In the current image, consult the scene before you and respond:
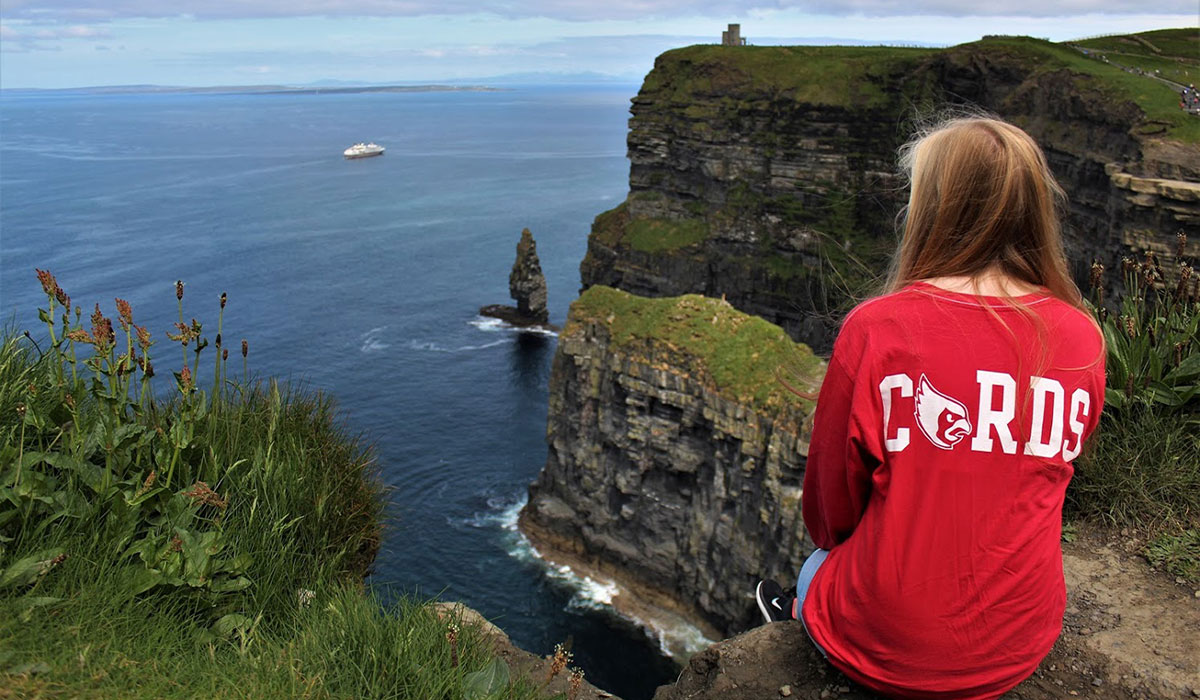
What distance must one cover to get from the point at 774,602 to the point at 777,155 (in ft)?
269

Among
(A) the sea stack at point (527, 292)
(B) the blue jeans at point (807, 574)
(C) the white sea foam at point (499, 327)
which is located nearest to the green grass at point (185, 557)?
(B) the blue jeans at point (807, 574)

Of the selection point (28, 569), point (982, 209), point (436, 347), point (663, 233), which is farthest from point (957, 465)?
point (663, 233)

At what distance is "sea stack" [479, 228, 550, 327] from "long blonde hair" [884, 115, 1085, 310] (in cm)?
8715

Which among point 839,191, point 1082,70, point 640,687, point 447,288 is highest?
point 1082,70

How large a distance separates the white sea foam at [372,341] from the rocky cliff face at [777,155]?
A: 22.2 metres

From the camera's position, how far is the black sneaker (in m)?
6.11

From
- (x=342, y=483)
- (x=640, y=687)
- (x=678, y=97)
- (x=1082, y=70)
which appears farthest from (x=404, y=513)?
(x=678, y=97)

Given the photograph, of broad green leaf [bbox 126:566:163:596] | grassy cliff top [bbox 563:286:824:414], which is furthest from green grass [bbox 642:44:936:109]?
broad green leaf [bbox 126:566:163:596]

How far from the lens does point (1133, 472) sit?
25.0 feet

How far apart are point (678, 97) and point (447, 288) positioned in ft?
108

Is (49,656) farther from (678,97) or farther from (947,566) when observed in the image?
(678,97)

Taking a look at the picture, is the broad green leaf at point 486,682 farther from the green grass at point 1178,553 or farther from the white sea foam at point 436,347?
the white sea foam at point 436,347

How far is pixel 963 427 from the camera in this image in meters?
4.14

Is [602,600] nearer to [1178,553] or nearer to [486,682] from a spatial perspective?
[1178,553]
